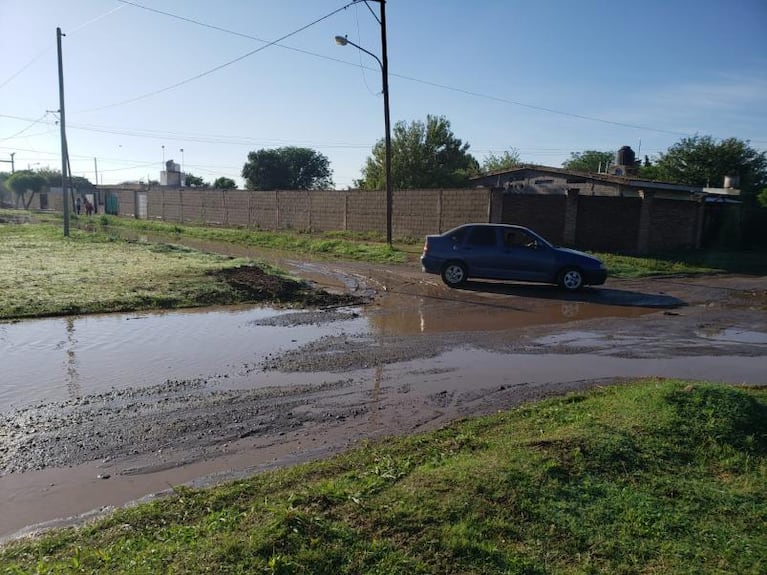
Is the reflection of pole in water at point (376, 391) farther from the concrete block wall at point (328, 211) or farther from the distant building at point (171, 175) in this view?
the distant building at point (171, 175)

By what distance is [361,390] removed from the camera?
7391mm

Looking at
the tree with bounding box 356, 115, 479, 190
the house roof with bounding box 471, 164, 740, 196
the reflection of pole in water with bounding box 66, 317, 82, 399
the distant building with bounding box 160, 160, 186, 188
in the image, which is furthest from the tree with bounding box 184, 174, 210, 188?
the reflection of pole in water with bounding box 66, 317, 82, 399

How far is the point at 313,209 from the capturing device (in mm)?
33375

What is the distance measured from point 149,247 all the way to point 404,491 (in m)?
22.1

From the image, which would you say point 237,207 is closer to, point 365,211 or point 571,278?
point 365,211

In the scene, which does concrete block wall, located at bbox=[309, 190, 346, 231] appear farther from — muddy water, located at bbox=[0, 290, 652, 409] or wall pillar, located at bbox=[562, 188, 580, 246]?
muddy water, located at bbox=[0, 290, 652, 409]

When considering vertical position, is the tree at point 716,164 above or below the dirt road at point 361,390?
above

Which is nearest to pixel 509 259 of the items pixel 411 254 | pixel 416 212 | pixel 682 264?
pixel 411 254

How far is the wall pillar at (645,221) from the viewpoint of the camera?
23.2m

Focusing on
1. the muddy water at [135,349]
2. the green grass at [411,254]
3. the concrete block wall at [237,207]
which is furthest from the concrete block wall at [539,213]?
the concrete block wall at [237,207]

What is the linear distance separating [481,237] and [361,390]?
31.4 feet

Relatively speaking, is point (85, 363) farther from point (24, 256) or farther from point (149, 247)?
point (149, 247)

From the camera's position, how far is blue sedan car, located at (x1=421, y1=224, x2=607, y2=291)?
15766mm

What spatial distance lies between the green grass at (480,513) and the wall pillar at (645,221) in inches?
752
